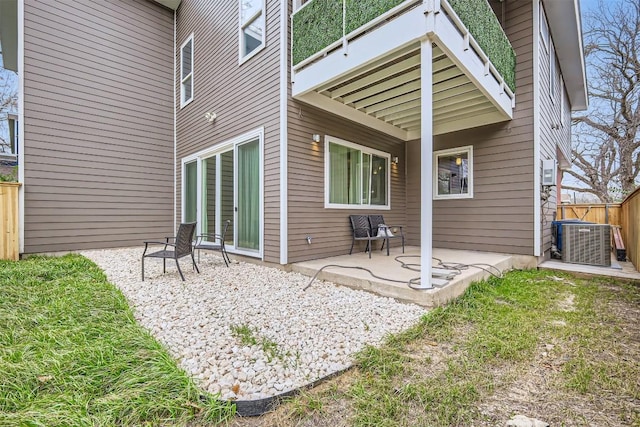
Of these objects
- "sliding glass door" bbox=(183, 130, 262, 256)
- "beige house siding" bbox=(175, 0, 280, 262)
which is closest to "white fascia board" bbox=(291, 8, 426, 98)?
"beige house siding" bbox=(175, 0, 280, 262)

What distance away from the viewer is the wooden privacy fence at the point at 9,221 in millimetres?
5438

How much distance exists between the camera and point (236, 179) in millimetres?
6039

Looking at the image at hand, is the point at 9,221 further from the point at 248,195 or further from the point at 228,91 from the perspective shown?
the point at 228,91

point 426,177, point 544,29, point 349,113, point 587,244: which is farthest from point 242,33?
point 587,244

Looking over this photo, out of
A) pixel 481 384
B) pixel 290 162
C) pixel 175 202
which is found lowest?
pixel 481 384

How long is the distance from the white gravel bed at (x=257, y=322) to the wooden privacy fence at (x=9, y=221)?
2.52 meters

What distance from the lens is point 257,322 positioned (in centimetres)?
287

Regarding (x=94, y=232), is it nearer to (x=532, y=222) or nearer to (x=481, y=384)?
(x=481, y=384)

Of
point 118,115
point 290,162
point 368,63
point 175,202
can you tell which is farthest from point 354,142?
point 118,115

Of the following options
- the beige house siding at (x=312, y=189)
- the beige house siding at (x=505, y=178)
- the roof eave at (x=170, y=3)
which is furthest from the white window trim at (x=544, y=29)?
the roof eave at (x=170, y=3)

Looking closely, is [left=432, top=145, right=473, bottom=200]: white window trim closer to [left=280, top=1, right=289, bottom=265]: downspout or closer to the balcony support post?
the balcony support post

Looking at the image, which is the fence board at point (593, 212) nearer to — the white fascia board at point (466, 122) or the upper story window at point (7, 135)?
the white fascia board at point (466, 122)

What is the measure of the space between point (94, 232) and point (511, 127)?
8.83m

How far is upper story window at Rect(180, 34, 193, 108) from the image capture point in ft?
25.2
